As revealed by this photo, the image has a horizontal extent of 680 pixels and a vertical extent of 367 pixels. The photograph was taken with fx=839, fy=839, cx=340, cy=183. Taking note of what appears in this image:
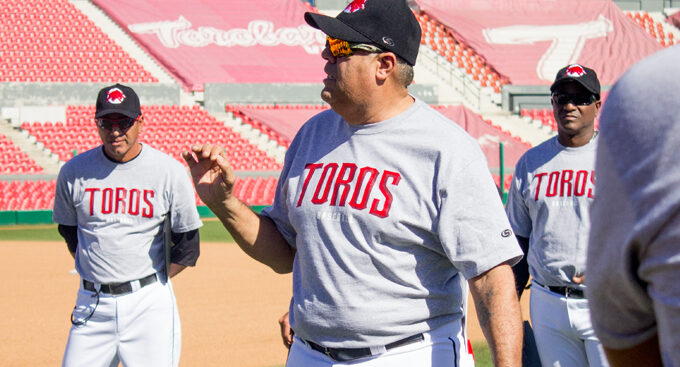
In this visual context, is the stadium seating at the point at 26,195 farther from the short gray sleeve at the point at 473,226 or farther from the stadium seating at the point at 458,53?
the stadium seating at the point at 458,53

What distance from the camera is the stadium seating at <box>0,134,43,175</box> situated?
26.3 meters

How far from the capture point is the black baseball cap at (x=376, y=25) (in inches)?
113

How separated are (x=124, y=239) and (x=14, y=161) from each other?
2339 centimetres

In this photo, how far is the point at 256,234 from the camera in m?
3.16

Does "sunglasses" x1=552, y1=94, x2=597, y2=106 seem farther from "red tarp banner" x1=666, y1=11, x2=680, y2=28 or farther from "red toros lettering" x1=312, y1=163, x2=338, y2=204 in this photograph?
"red tarp banner" x1=666, y1=11, x2=680, y2=28

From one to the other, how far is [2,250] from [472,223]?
1529 cm

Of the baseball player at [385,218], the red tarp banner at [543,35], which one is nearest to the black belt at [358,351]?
the baseball player at [385,218]

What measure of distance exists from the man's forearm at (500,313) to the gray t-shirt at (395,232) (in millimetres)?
52

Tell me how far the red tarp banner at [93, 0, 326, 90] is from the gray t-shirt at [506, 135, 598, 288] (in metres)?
29.8

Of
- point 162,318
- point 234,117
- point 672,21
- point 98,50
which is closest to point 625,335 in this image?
point 162,318

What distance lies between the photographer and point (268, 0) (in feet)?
138

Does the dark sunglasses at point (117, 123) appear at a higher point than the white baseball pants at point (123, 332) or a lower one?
higher

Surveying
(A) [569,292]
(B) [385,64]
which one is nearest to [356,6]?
(B) [385,64]

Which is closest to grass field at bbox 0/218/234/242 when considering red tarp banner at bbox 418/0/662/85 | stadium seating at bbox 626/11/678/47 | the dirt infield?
the dirt infield
